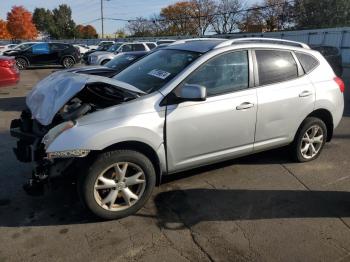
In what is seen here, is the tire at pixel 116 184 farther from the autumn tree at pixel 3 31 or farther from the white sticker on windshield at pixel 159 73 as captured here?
the autumn tree at pixel 3 31

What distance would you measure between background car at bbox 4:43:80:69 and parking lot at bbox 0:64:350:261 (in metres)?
18.7

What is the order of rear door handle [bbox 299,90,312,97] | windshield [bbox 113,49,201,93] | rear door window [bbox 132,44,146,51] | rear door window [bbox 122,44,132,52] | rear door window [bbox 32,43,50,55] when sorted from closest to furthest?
1. windshield [bbox 113,49,201,93]
2. rear door handle [bbox 299,90,312,97]
3. rear door window [bbox 122,44,132,52]
4. rear door window [bbox 132,44,146,51]
5. rear door window [bbox 32,43,50,55]

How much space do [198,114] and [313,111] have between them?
1.95 m

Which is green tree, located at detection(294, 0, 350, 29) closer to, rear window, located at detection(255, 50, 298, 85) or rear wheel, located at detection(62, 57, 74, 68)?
rear wheel, located at detection(62, 57, 74, 68)

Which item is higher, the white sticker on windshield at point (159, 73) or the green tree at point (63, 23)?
the green tree at point (63, 23)

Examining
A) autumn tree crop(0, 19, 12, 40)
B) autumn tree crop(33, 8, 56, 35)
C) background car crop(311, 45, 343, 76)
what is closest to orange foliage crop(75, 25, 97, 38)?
autumn tree crop(33, 8, 56, 35)

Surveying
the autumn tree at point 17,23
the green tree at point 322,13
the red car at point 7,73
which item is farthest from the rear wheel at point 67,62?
the autumn tree at point 17,23

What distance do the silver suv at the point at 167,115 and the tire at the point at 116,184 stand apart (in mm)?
10

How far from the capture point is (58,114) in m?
3.88

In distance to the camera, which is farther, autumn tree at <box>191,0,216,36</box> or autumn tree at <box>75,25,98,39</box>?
autumn tree at <box>75,25,98,39</box>

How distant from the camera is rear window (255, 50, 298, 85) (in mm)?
4629

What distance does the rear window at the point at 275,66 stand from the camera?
4.63 m

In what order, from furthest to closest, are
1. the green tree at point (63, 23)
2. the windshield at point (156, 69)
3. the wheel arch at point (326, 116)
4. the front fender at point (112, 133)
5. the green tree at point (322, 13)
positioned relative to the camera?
the green tree at point (63, 23) → the green tree at point (322, 13) → the wheel arch at point (326, 116) → the windshield at point (156, 69) → the front fender at point (112, 133)

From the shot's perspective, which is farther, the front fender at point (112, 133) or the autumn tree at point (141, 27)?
the autumn tree at point (141, 27)
